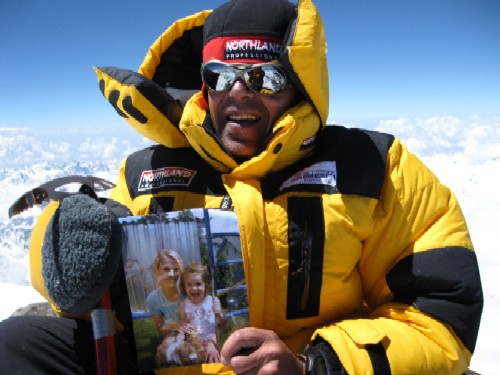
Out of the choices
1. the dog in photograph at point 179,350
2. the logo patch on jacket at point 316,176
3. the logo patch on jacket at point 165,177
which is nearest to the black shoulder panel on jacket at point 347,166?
the logo patch on jacket at point 316,176

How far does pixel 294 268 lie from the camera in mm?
1523

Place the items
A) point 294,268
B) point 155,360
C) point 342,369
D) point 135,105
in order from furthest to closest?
1. point 135,105
2. point 294,268
3. point 155,360
4. point 342,369

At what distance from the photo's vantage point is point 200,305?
1377mm

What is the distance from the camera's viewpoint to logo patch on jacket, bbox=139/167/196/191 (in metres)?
1.80

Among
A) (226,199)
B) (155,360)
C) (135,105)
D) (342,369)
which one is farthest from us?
(135,105)

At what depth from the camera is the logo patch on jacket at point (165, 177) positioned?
180 cm

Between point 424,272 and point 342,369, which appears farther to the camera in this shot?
point 424,272

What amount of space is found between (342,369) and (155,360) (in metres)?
0.74

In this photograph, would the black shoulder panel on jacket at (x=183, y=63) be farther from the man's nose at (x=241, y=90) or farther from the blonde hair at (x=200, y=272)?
the blonde hair at (x=200, y=272)

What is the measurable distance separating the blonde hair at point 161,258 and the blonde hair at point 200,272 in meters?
0.05

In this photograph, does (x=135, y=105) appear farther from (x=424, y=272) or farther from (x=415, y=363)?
(x=415, y=363)

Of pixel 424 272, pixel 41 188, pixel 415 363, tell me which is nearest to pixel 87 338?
pixel 41 188

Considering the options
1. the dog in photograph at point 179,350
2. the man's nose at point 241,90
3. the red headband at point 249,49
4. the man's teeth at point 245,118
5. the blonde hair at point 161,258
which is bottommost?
the dog in photograph at point 179,350

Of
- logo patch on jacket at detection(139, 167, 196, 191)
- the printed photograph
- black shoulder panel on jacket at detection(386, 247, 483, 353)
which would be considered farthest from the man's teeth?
black shoulder panel on jacket at detection(386, 247, 483, 353)
